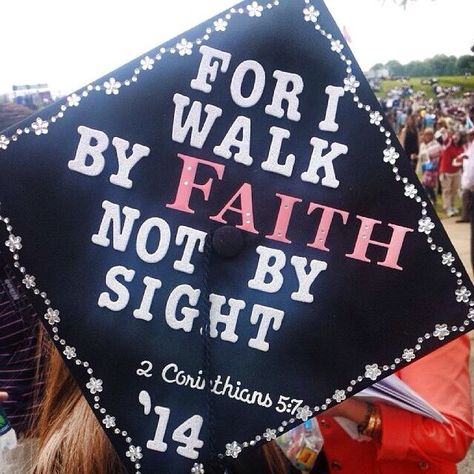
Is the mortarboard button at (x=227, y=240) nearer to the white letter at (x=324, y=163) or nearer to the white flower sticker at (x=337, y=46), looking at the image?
the white letter at (x=324, y=163)

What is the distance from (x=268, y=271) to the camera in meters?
0.97

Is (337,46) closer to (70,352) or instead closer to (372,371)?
(372,371)

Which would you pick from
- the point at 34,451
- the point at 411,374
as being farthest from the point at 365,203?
the point at 34,451

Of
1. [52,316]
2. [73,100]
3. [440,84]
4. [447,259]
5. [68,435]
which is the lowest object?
[68,435]

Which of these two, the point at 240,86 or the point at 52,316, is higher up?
the point at 240,86

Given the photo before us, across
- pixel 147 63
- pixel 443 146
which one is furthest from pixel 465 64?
pixel 147 63

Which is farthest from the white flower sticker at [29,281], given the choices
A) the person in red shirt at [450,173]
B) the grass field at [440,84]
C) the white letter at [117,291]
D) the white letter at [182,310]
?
the grass field at [440,84]

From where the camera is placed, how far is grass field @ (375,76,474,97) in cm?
1180

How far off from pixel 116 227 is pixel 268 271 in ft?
0.81

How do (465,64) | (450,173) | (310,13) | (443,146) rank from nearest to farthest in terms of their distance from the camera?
(310,13) < (450,173) < (443,146) < (465,64)

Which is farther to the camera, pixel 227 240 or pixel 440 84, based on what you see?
pixel 440 84

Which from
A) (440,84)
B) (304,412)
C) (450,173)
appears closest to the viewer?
(304,412)

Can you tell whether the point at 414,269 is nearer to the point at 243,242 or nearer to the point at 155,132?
the point at 243,242

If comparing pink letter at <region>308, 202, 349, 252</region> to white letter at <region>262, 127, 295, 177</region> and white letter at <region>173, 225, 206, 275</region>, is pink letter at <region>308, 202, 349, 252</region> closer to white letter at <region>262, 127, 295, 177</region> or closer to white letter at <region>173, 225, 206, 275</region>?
white letter at <region>262, 127, 295, 177</region>
